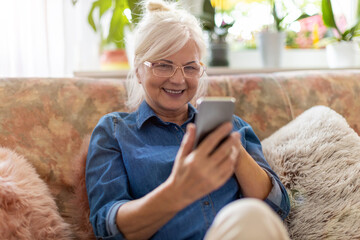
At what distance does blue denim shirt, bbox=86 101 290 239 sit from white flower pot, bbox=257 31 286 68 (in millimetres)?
1142

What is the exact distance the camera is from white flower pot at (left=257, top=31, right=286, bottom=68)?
2.25m

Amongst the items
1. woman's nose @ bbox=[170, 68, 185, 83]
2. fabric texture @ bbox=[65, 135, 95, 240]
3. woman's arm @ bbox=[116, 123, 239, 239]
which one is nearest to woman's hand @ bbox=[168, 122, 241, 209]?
woman's arm @ bbox=[116, 123, 239, 239]

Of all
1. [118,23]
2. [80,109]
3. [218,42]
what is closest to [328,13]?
[218,42]

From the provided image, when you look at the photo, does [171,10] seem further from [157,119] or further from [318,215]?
[318,215]

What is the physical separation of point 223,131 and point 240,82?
0.93 meters

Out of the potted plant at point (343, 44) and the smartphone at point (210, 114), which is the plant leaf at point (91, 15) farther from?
the smartphone at point (210, 114)

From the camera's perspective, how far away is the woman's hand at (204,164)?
29.3 inches

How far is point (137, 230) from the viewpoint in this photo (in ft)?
3.15

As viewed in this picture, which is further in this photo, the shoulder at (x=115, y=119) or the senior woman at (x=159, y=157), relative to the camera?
the shoulder at (x=115, y=119)

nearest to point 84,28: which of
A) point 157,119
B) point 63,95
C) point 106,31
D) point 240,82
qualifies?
point 106,31

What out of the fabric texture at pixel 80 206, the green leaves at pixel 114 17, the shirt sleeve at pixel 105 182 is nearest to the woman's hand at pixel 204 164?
the shirt sleeve at pixel 105 182

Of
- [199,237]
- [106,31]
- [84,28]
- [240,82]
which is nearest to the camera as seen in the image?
[199,237]

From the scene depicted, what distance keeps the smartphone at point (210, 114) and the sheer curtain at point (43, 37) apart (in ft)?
4.43

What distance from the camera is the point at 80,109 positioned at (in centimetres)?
143
